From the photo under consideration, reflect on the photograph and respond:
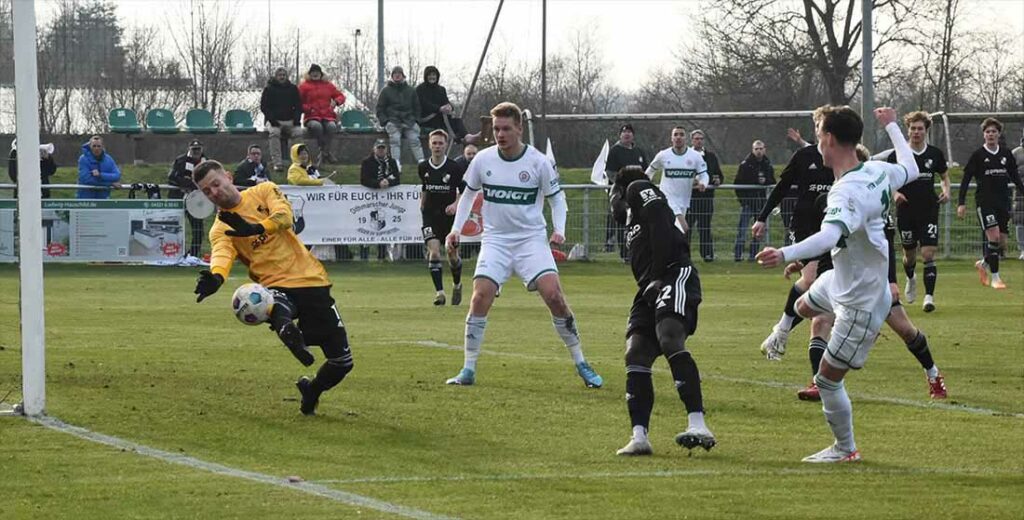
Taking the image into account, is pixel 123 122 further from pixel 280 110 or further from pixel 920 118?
pixel 920 118

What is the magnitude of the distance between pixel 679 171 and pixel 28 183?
679 inches

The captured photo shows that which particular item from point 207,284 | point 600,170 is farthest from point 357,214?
point 207,284

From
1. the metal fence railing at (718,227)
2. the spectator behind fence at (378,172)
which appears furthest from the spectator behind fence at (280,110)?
the metal fence railing at (718,227)

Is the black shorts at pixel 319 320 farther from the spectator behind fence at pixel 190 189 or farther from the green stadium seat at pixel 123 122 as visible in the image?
the green stadium seat at pixel 123 122

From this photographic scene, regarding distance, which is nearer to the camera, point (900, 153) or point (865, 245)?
point (865, 245)

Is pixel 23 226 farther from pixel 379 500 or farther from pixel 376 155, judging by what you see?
pixel 376 155

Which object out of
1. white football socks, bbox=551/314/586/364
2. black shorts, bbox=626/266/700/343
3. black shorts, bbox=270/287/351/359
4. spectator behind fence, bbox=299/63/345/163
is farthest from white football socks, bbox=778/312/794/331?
spectator behind fence, bbox=299/63/345/163

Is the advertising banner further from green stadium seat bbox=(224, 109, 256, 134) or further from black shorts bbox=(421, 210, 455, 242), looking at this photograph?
green stadium seat bbox=(224, 109, 256, 134)

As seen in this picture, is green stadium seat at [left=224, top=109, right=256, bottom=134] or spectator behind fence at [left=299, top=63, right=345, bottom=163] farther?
green stadium seat at [left=224, top=109, right=256, bottom=134]

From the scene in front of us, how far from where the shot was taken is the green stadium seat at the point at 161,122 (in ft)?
126

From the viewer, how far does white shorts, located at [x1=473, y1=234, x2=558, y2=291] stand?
11906 mm

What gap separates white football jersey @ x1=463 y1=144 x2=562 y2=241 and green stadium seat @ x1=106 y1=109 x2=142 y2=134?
28102 mm

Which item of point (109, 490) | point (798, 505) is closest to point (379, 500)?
point (109, 490)

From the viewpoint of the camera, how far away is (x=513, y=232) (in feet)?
39.7
